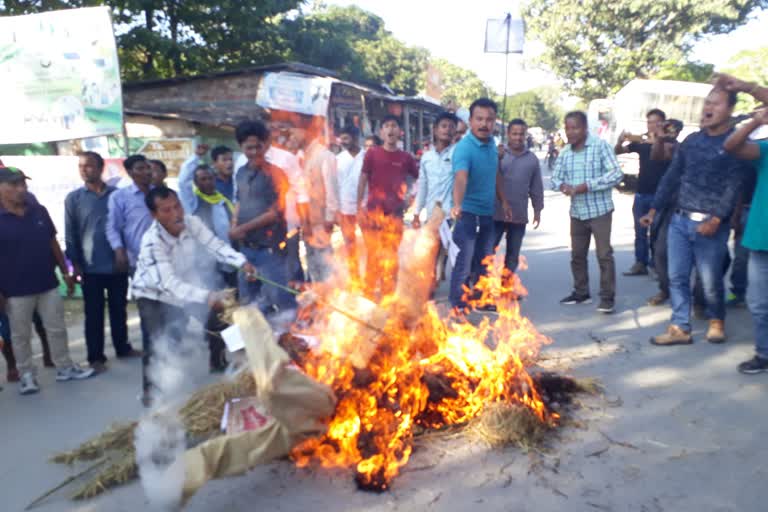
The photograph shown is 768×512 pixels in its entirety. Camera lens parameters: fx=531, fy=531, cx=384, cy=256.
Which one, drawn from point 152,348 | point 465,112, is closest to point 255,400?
point 152,348

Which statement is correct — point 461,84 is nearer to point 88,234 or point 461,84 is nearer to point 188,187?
point 188,187

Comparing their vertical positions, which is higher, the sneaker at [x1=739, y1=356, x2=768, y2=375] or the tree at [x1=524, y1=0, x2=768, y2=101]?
the tree at [x1=524, y1=0, x2=768, y2=101]

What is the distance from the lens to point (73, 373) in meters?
4.71

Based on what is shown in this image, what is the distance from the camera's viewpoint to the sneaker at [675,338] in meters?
4.84

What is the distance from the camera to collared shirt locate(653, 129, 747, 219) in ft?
14.1

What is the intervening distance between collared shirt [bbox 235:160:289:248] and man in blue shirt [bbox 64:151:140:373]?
3.93ft

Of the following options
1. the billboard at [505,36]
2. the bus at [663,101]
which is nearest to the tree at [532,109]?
the bus at [663,101]

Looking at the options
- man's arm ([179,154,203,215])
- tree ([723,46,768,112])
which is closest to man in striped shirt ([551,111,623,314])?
man's arm ([179,154,203,215])

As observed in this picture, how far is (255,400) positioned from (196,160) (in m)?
3.88

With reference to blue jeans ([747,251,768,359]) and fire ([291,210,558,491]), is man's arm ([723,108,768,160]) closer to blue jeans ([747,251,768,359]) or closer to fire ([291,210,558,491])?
blue jeans ([747,251,768,359])

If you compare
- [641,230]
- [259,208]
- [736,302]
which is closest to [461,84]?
[641,230]

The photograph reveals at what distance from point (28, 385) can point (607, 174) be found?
5.81m

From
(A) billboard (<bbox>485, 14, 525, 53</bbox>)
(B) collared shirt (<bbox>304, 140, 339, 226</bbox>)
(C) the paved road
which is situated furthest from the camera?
(A) billboard (<bbox>485, 14, 525, 53</bbox>)

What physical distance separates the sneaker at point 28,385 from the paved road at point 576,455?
0.22 ft
